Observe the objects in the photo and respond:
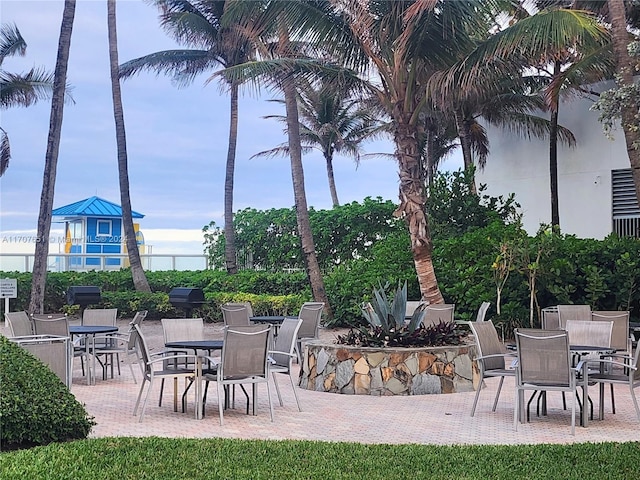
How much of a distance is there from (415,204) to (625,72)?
415 centimetres

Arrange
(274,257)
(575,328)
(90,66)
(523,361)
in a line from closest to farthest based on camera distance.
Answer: (523,361) < (575,328) < (90,66) < (274,257)

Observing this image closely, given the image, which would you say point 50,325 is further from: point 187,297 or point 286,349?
point 187,297

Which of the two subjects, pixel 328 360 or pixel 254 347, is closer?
pixel 254 347

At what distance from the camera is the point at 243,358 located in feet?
27.6

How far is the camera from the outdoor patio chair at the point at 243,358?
8.27m

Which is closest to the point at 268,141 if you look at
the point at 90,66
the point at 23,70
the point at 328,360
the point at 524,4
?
the point at 23,70

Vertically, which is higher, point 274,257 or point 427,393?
point 274,257

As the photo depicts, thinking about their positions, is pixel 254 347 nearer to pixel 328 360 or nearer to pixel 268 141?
pixel 328 360

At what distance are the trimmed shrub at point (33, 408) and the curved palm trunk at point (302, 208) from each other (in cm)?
1170

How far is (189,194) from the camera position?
27734 millimetres

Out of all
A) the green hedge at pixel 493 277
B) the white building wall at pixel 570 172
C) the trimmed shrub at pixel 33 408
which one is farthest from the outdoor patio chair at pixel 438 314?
the white building wall at pixel 570 172

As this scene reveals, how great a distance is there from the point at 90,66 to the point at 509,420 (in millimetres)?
18525

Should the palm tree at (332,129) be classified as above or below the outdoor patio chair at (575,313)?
above

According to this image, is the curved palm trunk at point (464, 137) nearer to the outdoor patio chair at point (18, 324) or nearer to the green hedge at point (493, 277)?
the green hedge at point (493, 277)
